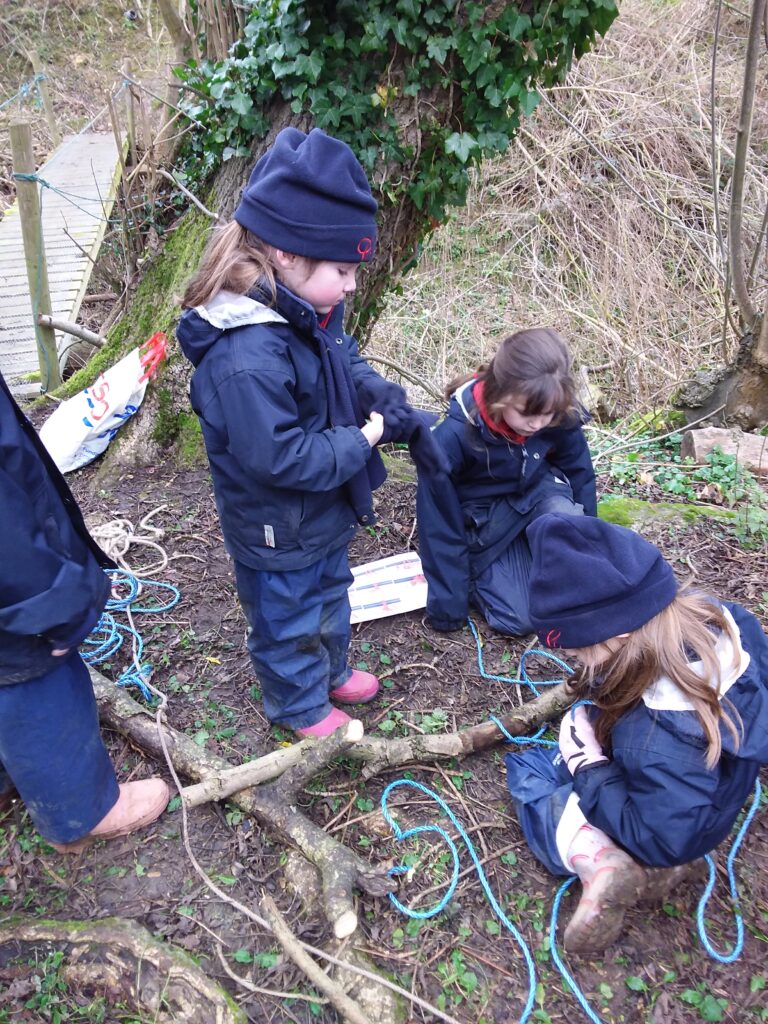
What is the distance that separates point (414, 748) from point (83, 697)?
3.34 feet

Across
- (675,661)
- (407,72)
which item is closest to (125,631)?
(675,661)

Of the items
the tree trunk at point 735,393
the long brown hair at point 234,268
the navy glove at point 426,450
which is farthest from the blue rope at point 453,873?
the tree trunk at point 735,393

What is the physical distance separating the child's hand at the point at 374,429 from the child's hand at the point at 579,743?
996mm

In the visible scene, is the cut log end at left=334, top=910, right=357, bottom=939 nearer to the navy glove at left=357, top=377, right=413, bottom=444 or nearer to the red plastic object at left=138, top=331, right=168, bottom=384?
the navy glove at left=357, top=377, right=413, bottom=444

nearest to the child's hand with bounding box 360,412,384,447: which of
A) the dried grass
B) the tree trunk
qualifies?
the tree trunk

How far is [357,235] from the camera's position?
1983 millimetres

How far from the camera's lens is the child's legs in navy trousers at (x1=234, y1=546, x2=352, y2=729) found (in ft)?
7.38

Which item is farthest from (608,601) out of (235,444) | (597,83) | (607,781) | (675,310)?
(597,83)

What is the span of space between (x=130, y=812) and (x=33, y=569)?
2.88 feet

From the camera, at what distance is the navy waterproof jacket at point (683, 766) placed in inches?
66.9

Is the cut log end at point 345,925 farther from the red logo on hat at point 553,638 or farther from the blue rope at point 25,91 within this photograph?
the blue rope at point 25,91

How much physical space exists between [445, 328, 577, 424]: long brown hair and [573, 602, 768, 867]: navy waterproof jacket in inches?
47.2

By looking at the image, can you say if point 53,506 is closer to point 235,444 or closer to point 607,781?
point 235,444

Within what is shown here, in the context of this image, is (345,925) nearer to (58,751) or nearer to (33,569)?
(58,751)
